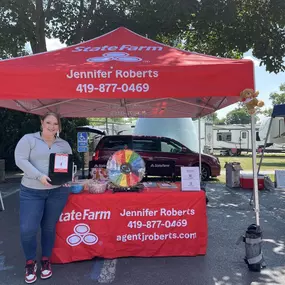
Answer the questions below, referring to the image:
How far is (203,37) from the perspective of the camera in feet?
35.5

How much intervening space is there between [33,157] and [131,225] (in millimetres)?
1440

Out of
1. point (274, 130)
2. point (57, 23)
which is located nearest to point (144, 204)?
point (57, 23)

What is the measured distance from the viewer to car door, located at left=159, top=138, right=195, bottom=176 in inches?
447

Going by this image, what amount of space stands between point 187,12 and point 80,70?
5.40 metres

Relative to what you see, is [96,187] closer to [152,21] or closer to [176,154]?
[152,21]

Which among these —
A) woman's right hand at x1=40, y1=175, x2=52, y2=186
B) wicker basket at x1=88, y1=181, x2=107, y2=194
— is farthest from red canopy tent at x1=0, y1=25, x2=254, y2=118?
wicker basket at x1=88, y1=181, x2=107, y2=194

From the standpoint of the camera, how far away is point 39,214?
3338 millimetres

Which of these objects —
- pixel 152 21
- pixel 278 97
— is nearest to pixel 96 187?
pixel 152 21

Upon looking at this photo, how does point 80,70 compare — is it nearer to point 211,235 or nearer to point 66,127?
point 211,235

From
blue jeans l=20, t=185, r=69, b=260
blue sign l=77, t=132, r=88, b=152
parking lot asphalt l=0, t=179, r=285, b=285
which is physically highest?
blue sign l=77, t=132, r=88, b=152

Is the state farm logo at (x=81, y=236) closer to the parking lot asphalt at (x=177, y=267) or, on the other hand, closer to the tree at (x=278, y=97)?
the parking lot asphalt at (x=177, y=267)

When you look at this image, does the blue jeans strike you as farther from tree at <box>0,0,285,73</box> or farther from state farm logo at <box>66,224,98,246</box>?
tree at <box>0,0,285,73</box>

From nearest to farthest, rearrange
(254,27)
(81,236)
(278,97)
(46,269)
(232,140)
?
(46,269) < (81,236) < (254,27) < (232,140) < (278,97)

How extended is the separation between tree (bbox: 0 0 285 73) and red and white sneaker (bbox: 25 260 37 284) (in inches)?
266
